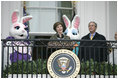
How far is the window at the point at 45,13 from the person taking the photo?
30.3 ft

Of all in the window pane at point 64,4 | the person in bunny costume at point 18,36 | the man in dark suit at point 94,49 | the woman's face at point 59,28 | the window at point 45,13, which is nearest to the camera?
the man in dark suit at point 94,49

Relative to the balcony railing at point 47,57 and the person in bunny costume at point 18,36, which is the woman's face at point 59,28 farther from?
the person in bunny costume at point 18,36

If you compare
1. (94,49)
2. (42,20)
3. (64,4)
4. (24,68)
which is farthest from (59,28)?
(64,4)

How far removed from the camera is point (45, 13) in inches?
368

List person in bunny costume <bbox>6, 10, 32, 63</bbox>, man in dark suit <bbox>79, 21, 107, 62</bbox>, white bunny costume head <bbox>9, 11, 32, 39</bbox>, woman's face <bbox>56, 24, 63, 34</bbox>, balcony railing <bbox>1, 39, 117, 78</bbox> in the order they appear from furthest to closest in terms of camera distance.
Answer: white bunny costume head <bbox>9, 11, 32, 39</bbox> → person in bunny costume <bbox>6, 10, 32, 63</bbox> → woman's face <bbox>56, 24, 63, 34</bbox> → man in dark suit <bbox>79, 21, 107, 62</bbox> → balcony railing <bbox>1, 39, 117, 78</bbox>

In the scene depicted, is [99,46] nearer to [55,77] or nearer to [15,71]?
[55,77]

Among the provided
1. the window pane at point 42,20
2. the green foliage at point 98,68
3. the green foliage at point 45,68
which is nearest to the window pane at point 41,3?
the window pane at point 42,20

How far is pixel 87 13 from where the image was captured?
30.5 feet

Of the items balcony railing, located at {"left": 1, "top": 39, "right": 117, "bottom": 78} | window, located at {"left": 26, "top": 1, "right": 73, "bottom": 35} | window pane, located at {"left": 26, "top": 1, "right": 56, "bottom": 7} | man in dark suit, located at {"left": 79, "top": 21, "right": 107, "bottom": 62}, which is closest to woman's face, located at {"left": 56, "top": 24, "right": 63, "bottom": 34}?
balcony railing, located at {"left": 1, "top": 39, "right": 117, "bottom": 78}

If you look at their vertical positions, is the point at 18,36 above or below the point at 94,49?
above

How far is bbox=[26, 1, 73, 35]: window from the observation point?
364 inches

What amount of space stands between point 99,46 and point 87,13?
2.55 metres

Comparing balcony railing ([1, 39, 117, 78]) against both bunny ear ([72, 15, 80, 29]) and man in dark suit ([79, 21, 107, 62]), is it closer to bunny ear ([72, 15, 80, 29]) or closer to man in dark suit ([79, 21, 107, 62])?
man in dark suit ([79, 21, 107, 62])

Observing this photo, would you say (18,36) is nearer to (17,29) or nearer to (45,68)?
(17,29)
